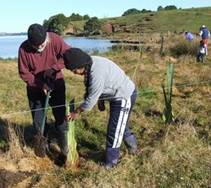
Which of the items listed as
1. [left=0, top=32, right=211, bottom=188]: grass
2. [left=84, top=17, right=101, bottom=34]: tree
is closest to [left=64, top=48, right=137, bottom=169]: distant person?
[left=0, top=32, right=211, bottom=188]: grass

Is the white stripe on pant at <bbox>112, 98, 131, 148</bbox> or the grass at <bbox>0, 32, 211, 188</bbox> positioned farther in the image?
the white stripe on pant at <bbox>112, 98, 131, 148</bbox>

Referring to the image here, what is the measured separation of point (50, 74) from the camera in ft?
22.4

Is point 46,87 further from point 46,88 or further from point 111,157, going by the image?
point 111,157

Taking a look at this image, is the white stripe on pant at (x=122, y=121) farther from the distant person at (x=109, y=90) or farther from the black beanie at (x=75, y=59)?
the black beanie at (x=75, y=59)

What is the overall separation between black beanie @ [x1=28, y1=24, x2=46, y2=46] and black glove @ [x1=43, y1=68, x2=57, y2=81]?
19.2 inches

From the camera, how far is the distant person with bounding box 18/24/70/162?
6.75 m

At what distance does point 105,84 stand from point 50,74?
40.1 inches

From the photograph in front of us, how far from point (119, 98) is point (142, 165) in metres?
0.89

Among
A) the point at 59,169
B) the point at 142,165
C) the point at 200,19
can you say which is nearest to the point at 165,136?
the point at 142,165

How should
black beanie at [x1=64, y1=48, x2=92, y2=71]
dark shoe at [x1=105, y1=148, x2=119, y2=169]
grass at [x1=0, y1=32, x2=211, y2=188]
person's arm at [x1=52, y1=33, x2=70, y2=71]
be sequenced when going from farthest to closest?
1. person's arm at [x1=52, y1=33, x2=70, y2=71]
2. dark shoe at [x1=105, y1=148, x2=119, y2=169]
3. grass at [x1=0, y1=32, x2=211, y2=188]
4. black beanie at [x1=64, y1=48, x2=92, y2=71]

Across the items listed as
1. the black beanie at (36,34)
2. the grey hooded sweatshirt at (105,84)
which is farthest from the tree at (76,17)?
the grey hooded sweatshirt at (105,84)

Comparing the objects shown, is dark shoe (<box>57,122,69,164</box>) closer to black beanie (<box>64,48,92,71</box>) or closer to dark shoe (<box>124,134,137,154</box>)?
dark shoe (<box>124,134,137,154</box>)

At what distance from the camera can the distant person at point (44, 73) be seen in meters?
6.75

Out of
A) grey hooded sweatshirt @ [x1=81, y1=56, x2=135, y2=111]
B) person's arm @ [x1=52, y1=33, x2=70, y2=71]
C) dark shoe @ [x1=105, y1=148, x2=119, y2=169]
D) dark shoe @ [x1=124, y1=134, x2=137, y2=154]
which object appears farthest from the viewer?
dark shoe @ [x1=124, y1=134, x2=137, y2=154]
